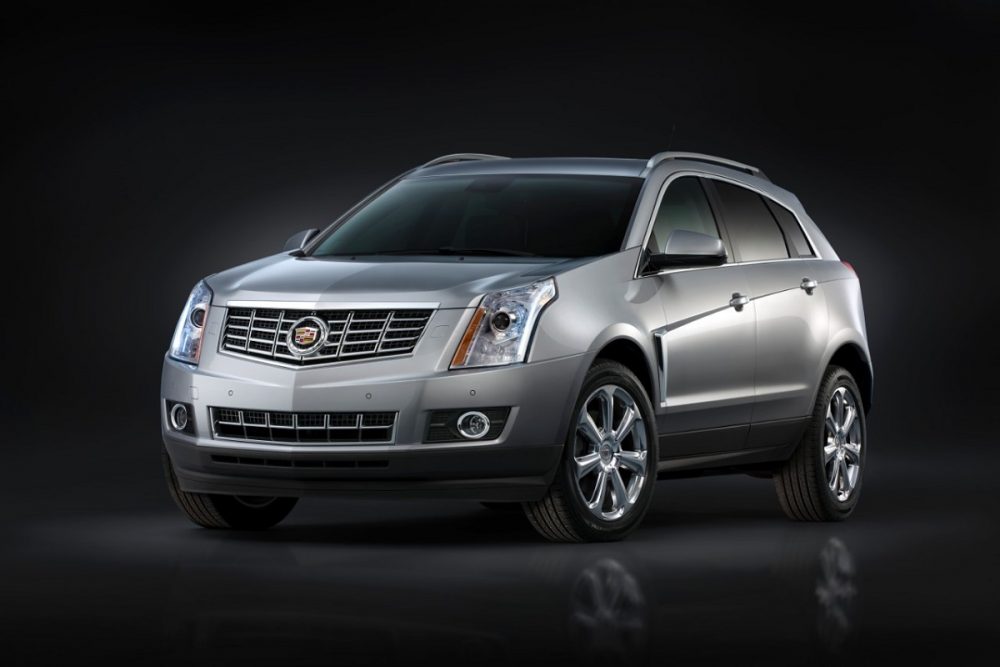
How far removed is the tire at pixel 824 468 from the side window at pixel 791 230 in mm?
712

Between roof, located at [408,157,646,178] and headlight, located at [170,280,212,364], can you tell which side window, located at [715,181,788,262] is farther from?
headlight, located at [170,280,212,364]

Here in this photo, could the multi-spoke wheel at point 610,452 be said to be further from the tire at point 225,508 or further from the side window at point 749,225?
the tire at point 225,508

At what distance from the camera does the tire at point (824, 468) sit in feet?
36.9

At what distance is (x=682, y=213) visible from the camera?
1070 cm

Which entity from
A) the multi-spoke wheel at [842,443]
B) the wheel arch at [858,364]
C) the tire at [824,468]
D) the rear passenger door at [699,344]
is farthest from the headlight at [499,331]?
the wheel arch at [858,364]

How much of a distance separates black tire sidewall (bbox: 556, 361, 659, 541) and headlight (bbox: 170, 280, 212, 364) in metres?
1.82

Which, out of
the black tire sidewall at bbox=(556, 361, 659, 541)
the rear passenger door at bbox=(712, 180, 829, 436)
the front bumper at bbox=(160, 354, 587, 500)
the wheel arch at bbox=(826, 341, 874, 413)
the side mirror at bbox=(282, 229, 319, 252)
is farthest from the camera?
the wheel arch at bbox=(826, 341, 874, 413)

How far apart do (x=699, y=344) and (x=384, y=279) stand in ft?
5.85

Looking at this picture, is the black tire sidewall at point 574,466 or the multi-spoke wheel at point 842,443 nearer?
the black tire sidewall at point 574,466

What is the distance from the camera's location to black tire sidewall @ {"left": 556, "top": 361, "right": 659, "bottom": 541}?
30.2ft

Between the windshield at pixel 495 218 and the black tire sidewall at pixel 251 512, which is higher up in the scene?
the windshield at pixel 495 218

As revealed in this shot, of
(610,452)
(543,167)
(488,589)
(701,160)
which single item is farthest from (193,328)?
(701,160)

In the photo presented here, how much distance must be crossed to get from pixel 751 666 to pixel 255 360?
11.9 ft

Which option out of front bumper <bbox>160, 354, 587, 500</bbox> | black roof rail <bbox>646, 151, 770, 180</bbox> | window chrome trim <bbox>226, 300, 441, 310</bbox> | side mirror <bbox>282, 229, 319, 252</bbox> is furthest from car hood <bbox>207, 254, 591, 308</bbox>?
black roof rail <bbox>646, 151, 770, 180</bbox>
